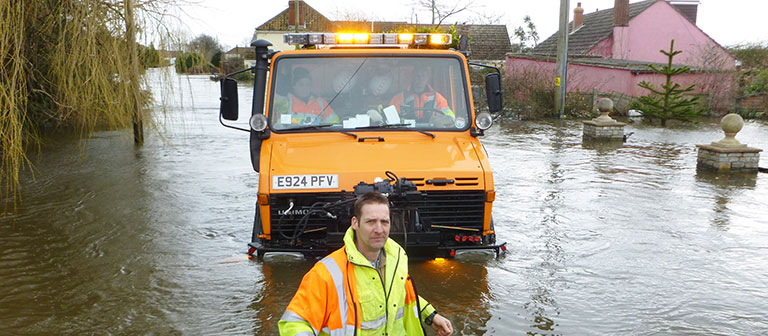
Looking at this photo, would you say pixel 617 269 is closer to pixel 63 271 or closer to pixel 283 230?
pixel 283 230

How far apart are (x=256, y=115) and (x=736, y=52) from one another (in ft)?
93.6

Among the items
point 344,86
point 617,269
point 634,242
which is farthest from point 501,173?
point 344,86

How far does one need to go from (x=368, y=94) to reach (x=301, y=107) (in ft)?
2.32

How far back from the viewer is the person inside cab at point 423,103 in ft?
22.8

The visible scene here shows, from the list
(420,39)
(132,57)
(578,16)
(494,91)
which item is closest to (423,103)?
(494,91)

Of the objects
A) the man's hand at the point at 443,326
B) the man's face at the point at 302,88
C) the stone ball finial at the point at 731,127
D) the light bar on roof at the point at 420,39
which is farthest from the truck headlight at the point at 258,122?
the stone ball finial at the point at 731,127

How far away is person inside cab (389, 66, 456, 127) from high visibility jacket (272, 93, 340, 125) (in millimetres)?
686

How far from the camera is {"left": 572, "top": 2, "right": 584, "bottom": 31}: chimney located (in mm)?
41441

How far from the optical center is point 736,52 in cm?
2922

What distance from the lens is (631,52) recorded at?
3534 centimetres

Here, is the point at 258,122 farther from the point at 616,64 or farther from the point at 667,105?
the point at 616,64

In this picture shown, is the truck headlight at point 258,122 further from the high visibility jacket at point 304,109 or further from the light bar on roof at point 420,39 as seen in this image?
the light bar on roof at point 420,39

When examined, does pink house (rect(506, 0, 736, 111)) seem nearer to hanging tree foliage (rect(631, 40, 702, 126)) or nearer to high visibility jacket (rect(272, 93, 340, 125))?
hanging tree foliage (rect(631, 40, 702, 126))

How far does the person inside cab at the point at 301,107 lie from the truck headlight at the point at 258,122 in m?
0.26
